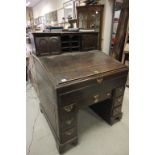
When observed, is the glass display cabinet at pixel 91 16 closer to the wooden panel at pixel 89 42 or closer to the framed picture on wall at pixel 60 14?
the wooden panel at pixel 89 42

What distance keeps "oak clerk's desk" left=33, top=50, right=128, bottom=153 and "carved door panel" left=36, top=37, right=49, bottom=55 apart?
8 cm

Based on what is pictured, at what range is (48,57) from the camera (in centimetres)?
157

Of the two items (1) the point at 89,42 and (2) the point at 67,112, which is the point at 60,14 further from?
(2) the point at 67,112

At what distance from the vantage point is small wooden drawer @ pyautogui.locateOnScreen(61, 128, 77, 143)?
1.31 meters

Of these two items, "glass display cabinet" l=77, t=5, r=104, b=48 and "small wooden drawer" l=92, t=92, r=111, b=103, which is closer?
"small wooden drawer" l=92, t=92, r=111, b=103

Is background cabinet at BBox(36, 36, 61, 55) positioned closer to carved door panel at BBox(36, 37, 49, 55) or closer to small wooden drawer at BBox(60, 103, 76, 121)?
carved door panel at BBox(36, 37, 49, 55)

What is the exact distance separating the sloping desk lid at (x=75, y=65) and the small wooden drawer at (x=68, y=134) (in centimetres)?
60

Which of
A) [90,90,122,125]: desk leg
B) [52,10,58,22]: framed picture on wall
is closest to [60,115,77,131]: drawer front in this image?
[90,90,122,125]: desk leg

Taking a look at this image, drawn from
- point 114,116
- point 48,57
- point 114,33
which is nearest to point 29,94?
point 48,57

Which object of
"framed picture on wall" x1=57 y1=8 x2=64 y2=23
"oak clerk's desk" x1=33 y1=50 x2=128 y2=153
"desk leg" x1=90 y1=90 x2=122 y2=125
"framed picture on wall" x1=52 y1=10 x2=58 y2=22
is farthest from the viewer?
"framed picture on wall" x1=52 y1=10 x2=58 y2=22

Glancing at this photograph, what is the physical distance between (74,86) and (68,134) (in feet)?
1.94
